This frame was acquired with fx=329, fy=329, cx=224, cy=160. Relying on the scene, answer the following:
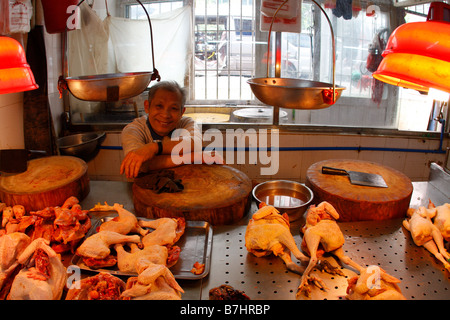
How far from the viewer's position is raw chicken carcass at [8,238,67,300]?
1338mm

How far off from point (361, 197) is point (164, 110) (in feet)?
5.52

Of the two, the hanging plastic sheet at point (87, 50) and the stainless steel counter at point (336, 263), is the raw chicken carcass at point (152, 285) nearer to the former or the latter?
the stainless steel counter at point (336, 263)

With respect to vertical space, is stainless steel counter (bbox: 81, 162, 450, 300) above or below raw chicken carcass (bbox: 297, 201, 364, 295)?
below

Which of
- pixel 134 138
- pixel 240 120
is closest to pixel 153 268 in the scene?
pixel 134 138

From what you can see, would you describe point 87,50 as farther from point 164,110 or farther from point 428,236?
point 428,236

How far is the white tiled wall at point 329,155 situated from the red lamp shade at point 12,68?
9.33 feet

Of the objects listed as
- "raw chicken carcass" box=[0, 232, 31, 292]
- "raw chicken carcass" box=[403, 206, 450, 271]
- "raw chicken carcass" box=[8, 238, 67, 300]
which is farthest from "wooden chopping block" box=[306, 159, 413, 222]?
"raw chicken carcass" box=[0, 232, 31, 292]

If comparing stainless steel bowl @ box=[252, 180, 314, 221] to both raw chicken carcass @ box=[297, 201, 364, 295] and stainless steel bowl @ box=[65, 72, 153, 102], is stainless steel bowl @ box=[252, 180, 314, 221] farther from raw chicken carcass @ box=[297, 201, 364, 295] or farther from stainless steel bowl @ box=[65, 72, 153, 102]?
stainless steel bowl @ box=[65, 72, 153, 102]

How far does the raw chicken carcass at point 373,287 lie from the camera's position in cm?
135

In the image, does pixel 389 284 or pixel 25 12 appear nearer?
pixel 389 284

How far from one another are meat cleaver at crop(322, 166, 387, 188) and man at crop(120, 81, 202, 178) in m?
1.02

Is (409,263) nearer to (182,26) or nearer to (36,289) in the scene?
(36,289)

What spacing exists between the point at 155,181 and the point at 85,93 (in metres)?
0.71

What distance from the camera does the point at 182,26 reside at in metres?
4.74
